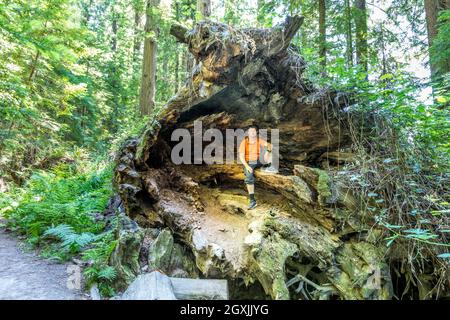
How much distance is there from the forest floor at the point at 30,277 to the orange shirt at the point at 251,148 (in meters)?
3.85

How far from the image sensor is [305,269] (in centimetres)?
472

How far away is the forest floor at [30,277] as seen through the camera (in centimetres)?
372

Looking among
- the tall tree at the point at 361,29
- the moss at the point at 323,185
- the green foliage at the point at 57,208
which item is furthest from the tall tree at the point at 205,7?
the moss at the point at 323,185


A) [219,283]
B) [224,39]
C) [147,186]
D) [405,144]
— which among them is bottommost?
[219,283]

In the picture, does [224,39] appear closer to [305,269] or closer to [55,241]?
[305,269]

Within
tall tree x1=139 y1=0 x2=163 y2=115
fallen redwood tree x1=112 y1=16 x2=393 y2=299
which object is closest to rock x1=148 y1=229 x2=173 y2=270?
fallen redwood tree x1=112 y1=16 x2=393 y2=299

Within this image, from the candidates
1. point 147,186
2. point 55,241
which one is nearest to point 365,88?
point 147,186

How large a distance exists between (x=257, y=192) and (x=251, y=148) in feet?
3.63

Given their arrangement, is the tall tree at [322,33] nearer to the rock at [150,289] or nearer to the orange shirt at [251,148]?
the orange shirt at [251,148]

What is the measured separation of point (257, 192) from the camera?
6496 mm

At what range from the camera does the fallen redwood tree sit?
4539mm

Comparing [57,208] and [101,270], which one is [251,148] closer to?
[101,270]

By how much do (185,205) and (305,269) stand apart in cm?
292

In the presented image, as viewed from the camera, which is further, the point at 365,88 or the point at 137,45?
the point at 137,45
